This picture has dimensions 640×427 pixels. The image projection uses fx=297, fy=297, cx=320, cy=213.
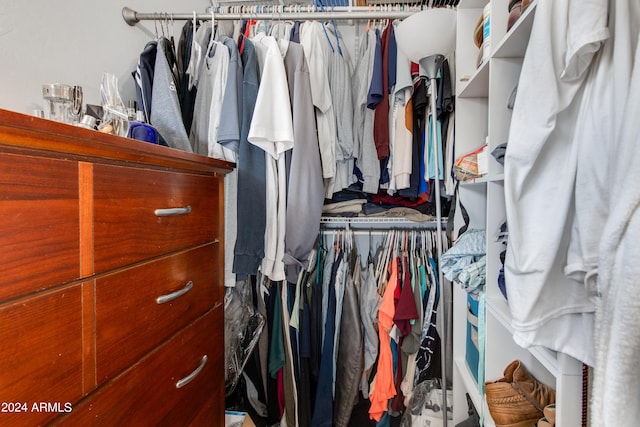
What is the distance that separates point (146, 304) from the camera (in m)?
0.63

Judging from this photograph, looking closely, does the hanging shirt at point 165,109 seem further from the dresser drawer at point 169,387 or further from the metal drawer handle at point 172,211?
the dresser drawer at point 169,387

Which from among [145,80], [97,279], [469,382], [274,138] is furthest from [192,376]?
[145,80]

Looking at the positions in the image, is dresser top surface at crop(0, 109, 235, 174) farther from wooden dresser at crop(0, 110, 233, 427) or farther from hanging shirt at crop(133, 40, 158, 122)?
hanging shirt at crop(133, 40, 158, 122)

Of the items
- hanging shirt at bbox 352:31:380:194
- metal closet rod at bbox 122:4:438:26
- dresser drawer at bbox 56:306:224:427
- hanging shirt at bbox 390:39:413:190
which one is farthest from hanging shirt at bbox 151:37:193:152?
hanging shirt at bbox 390:39:413:190

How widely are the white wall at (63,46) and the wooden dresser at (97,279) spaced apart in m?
0.51

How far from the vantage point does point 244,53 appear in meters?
1.25

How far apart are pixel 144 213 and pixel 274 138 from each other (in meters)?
0.63

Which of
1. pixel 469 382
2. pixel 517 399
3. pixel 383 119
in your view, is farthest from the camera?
pixel 383 119

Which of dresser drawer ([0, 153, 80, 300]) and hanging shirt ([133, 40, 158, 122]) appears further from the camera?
hanging shirt ([133, 40, 158, 122])

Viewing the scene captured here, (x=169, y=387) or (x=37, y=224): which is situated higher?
(x=37, y=224)

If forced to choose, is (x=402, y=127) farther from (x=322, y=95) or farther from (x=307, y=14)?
(x=307, y=14)

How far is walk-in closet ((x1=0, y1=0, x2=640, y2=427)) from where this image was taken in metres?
0.44

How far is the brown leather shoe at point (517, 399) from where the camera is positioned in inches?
28.7

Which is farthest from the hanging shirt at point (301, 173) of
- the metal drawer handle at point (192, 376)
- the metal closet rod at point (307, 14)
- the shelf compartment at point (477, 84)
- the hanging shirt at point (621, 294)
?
the hanging shirt at point (621, 294)
